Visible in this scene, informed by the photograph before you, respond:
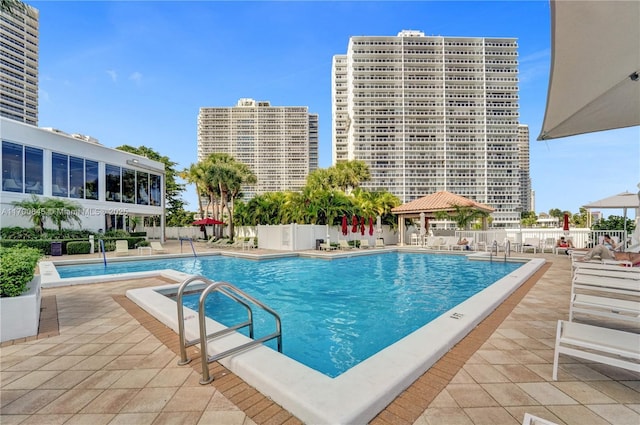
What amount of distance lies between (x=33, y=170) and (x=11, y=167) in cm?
91

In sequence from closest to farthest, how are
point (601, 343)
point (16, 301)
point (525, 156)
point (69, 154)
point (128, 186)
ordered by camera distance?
point (601, 343)
point (16, 301)
point (69, 154)
point (128, 186)
point (525, 156)

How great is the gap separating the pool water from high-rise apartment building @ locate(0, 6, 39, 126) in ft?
307

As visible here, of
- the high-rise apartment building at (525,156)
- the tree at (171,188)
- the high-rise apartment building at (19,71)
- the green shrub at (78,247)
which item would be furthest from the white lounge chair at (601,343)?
the high-rise apartment building at (525,156)

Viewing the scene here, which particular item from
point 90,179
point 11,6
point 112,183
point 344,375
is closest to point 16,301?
point 11,6

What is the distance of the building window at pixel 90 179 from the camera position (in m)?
17.5

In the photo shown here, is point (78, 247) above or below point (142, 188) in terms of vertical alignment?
below

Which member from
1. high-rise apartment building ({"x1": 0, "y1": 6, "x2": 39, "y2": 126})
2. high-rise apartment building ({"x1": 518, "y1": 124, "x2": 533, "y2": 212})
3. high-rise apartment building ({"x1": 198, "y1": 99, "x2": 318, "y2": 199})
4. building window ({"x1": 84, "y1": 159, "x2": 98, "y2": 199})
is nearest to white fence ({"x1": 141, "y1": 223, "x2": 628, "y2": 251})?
building window ({"x1": 84, "y1": 159, "x2": 98, "y2": 199})

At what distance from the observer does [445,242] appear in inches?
638

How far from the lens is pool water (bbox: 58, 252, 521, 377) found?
15.3 feet

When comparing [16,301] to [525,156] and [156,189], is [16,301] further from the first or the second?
[525,156]

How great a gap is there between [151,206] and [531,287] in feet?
79.2

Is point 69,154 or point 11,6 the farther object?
point 69,154

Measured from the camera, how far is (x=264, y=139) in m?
112

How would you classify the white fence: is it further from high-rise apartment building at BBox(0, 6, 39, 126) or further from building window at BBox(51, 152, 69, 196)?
high-rise apartment building at BBox(0, 6, 39, 126)
